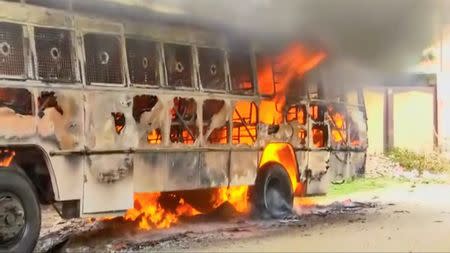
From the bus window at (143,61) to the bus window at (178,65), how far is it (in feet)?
0.70

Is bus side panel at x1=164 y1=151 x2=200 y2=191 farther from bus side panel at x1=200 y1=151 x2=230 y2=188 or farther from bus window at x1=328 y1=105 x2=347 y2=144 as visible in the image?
bus window at x1=328 y1=105 x2=347 y2=144

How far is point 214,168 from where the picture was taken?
9023mm

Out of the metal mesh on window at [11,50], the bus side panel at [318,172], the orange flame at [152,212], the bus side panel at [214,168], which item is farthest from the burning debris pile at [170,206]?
the metal mesh on window at [11,50]

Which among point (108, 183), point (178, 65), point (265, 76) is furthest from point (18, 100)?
point (265, 76)

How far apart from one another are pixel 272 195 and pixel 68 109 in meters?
4.29

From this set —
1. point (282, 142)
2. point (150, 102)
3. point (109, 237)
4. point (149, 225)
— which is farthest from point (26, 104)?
point (282, 142)

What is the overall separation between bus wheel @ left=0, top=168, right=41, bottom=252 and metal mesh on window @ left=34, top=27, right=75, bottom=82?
106 cm

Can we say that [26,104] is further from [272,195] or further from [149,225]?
[272,195]

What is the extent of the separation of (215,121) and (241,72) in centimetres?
106

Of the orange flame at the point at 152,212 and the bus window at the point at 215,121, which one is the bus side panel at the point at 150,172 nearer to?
the orange flame at the point at 152,212

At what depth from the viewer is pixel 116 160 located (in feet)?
25.2

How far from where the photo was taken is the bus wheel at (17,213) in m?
6.68

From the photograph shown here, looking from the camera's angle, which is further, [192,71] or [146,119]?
[192,71]

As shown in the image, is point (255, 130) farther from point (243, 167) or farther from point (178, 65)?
point (178, 65)
